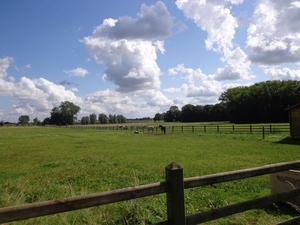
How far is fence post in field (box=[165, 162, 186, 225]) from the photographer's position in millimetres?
2719

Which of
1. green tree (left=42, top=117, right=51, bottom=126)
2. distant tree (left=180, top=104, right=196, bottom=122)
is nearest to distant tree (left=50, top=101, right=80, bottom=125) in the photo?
green tree (left=42, top=117, right=51, bottom=126)

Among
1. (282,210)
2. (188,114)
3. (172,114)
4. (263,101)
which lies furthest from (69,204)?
(172,114)

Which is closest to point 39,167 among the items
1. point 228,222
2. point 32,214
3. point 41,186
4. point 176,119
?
point 41,186

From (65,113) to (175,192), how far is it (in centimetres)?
16034

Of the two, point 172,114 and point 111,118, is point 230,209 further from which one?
point 111,118

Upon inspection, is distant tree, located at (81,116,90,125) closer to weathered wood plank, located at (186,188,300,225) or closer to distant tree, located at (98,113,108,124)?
distant tree, located at (98,113,108,124)

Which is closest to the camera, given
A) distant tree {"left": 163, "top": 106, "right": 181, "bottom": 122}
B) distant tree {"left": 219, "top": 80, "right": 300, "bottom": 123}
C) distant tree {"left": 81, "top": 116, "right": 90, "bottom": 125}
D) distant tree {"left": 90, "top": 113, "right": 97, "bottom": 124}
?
distant tree {"left": 219, "top": 80, "right": 300, "bottom": 123}

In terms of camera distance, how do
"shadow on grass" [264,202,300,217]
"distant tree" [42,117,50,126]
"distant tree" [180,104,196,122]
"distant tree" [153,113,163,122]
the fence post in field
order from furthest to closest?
"distant tree" [153,113,163,122]
"distant tree" [42,117,50,126]
"distant tree" [180,104,196,122]
"shadow on grass" [264,202,300,217]
the fence post in field

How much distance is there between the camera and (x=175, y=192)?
2.72 m

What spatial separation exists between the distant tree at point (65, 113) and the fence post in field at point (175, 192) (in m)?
160

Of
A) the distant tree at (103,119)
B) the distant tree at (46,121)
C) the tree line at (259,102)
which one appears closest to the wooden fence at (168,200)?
the tree line at (259,102)

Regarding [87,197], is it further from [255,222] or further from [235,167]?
[235,167]

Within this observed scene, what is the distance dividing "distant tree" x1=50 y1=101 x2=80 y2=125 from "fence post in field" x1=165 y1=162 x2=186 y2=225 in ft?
526

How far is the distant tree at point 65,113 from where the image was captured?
506ft
